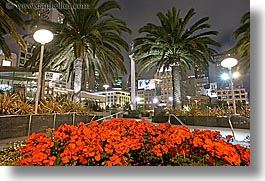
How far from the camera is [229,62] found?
2.28 metres

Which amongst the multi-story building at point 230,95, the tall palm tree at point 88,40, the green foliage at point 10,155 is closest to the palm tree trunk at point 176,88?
the multi-story building at point 230,95

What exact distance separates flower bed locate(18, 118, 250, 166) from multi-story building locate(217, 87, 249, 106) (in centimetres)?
60

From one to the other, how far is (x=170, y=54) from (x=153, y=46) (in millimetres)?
575

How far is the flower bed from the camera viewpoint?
52.8 inches

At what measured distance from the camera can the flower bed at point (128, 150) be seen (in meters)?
1.34

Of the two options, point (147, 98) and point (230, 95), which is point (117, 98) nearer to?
point (147, 98)

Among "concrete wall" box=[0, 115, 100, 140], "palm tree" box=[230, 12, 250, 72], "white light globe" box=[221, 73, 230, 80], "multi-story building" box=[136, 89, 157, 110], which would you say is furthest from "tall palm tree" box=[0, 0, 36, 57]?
"white light globe" box=[221, 73, 230, 80]

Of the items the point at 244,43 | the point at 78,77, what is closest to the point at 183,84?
the point at 244,43

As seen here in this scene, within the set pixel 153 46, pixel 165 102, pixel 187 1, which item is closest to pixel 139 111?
pixel 165 102

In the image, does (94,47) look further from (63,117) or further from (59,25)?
(63,117)

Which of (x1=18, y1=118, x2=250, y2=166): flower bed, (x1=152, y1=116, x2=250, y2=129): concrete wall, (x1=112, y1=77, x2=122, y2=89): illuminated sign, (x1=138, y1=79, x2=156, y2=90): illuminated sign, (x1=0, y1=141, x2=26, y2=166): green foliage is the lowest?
(x1=0, y1=141, x2=26, y2=166): green foliage

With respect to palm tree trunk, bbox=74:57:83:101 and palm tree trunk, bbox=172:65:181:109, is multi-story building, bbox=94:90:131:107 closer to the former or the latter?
palm tree trunk, bbox=74:57:83:101

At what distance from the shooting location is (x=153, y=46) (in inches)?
166

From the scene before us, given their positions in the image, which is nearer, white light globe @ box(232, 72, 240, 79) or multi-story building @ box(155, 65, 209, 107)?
white light globe @ box(232, 72, 240, 79)
